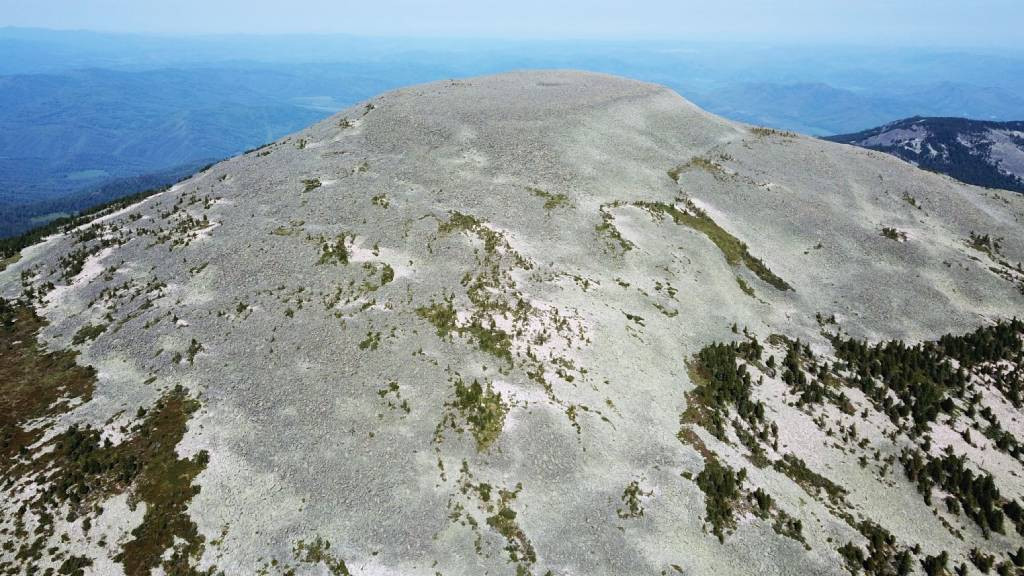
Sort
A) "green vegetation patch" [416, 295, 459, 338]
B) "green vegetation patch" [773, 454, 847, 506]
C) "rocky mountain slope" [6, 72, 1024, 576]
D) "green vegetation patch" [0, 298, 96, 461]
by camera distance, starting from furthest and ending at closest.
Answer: "green vegetation patch" [416, 295, 459, 338]
"green vegetation patch" [773, 454, 847, 506]
"green vegetation patch" [0, 298, 96, 461]
"rocky mountain slope" [6, 72, 1024, 576]

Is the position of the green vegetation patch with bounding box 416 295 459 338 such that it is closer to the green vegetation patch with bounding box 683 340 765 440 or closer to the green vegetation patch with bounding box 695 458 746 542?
the green vegetation patch with bounding box 683 340 765 440

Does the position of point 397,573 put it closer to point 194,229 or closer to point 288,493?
point 288,493

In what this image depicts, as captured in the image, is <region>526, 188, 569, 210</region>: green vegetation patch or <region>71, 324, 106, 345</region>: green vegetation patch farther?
<region>526, 188, 569, 210</region>: green vegetation patch

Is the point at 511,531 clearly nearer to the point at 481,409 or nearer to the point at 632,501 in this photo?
the point at 632,501

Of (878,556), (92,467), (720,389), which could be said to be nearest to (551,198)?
(720,389)

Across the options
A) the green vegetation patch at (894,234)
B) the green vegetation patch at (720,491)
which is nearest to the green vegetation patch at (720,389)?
the green vegetation patch at (720,491)

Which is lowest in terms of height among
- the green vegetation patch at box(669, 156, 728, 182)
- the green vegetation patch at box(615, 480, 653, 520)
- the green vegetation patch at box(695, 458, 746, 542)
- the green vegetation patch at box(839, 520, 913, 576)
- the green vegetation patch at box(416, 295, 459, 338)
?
the green vegetation patch at box(839, 520, 913, 576)

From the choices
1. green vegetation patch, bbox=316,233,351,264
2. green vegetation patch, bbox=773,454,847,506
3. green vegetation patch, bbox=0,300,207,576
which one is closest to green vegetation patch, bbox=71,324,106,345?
green vegetation patch, bbox=0,300,207,576
